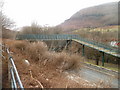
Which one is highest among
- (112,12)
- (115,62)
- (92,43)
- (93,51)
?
(112,12)

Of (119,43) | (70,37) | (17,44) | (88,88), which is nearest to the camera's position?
(88,88)

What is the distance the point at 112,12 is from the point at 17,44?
33.4 ft

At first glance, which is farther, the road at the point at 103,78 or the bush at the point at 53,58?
the bush at the point at 53,58

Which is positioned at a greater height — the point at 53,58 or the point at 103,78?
the point at 53,58

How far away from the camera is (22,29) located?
32.8 metres

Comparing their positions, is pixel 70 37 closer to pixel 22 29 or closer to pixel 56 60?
pixel 22 29

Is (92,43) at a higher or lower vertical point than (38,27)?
lower

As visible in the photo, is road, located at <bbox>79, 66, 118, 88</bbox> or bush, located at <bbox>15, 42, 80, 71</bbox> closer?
road, located at <bbox>79, 66, 118, 88</bbox>

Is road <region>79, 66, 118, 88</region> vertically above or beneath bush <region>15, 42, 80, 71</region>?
beneath

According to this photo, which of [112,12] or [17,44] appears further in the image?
[17,44]

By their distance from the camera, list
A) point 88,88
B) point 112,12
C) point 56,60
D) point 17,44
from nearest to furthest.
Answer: point 88,88 < point 56,60 < point 112,12 < point 17,44

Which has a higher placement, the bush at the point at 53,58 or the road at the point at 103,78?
the bush at the point at 53,58

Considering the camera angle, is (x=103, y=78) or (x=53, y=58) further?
(x=53, y=58)

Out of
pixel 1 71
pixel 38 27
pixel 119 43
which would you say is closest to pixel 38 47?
pixel 1 71
